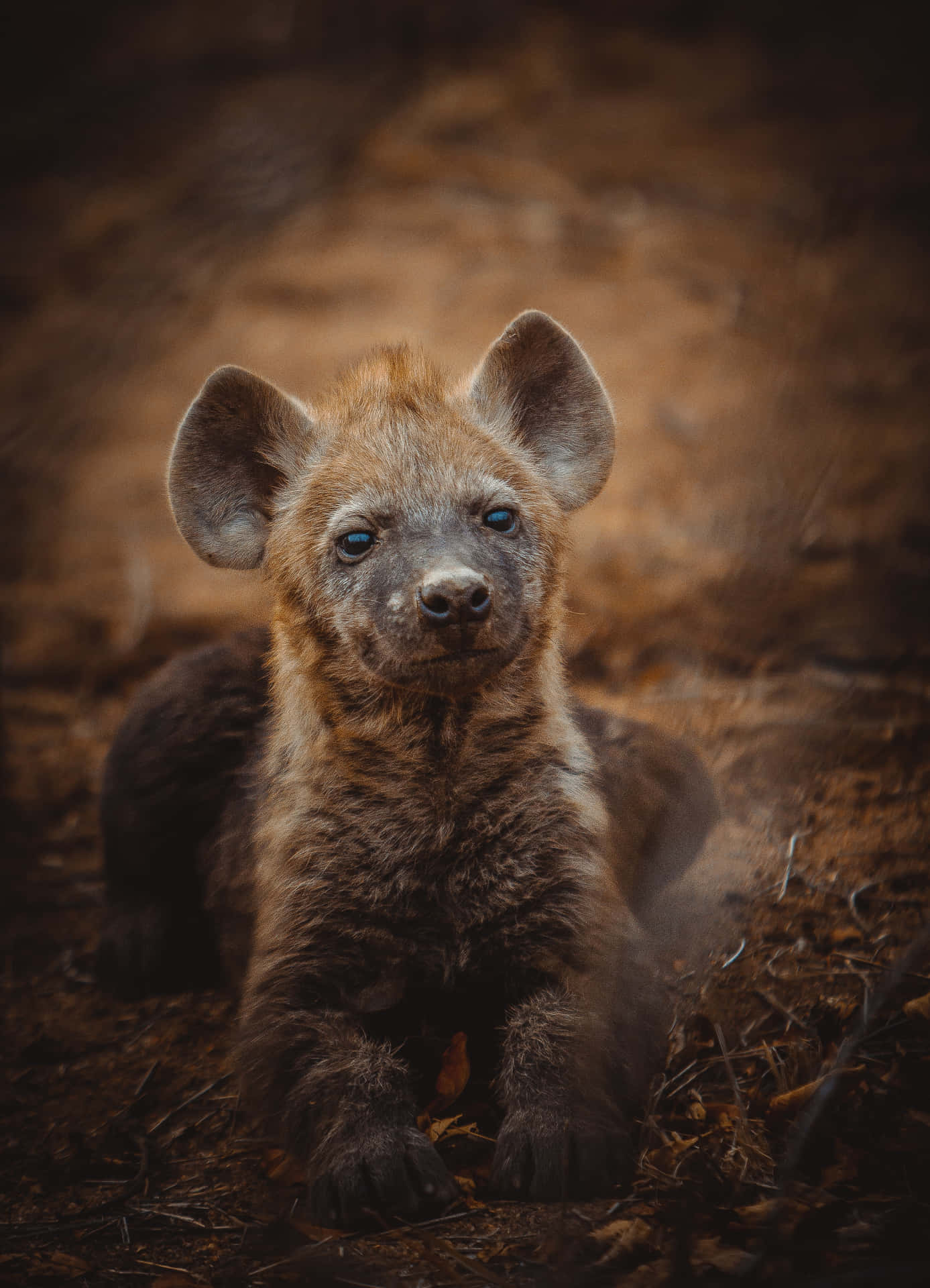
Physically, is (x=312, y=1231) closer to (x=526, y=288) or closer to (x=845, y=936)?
(x=845, y=936)

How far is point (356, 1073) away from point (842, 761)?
1.77 m

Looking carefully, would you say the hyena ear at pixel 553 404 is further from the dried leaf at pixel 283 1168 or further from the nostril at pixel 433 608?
the dried leaf at pixel 283 1168

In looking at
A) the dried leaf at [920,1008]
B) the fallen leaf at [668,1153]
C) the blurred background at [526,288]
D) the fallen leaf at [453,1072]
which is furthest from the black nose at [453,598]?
the dried leaf at [920,1008]

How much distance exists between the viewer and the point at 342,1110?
1.79 metres

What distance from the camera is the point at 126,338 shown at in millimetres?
3236

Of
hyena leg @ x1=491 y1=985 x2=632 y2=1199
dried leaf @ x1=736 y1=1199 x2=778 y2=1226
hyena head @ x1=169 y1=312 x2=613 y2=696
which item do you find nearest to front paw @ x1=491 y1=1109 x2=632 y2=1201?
hyena leg @ x1=491 y1=985 x2=632 y2=1199

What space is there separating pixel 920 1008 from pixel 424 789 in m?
1.06

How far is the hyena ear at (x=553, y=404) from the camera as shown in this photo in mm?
2371

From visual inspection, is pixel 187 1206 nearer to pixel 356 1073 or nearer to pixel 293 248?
pixel 356 1073

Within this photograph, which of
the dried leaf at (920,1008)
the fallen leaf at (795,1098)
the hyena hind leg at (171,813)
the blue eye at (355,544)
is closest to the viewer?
the fallen leaf at (795,1098)

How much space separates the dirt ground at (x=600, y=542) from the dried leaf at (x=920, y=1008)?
4cm

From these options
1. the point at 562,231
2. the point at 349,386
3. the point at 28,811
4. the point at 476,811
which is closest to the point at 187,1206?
the point at 476,811

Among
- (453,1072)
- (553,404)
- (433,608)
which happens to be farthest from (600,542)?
(453,1072)

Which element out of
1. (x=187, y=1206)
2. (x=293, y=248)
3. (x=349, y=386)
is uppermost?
(x=293, y=248)
